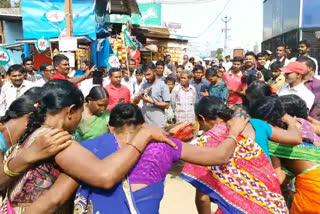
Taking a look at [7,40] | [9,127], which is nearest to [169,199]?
[9,127]

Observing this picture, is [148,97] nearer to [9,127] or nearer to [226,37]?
[9,127]

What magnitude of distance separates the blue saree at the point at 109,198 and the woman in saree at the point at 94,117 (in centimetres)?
175

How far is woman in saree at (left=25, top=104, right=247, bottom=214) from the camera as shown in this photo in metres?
1.52

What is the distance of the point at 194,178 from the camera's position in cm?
230

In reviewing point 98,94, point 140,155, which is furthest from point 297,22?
point 140,155

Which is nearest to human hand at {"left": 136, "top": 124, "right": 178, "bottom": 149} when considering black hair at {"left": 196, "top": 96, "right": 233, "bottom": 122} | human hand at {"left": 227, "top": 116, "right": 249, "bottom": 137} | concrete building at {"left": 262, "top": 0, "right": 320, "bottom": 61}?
human hand at {"left": 227, "top": 116, "right": 249, "bottom": 137}

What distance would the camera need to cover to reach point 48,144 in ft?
4.46

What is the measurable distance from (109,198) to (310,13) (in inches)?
424

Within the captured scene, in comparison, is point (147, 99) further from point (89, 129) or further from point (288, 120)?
point (288, 120)

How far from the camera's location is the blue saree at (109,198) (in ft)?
4.96

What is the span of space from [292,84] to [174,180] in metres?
2.23

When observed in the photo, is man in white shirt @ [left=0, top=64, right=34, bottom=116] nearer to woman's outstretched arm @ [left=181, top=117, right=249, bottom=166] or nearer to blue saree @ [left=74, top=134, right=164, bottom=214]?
blue saree @ [left=74, top=134, right=164, bottom=214]

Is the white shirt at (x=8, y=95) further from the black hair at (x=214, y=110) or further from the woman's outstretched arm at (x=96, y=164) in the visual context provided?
the woman's outstretched arm at (x=96, y=164)

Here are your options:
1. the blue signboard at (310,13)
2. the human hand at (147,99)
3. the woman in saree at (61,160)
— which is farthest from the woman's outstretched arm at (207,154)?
the blue signboard at (310,13)
